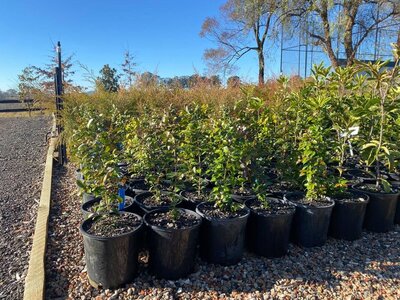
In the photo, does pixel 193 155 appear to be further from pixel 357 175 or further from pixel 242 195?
pixel 357 175

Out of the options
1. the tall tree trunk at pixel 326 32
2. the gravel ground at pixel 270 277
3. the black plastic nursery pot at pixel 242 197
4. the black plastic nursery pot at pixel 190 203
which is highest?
the tall tree trunk at pixel 326 32

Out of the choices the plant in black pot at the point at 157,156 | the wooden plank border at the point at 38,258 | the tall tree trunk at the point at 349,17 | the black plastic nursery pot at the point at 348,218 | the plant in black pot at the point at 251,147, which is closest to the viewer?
the wooden plank border at the point at 38,258

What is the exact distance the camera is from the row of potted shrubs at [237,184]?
2100mm

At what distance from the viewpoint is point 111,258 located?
1.96 metres

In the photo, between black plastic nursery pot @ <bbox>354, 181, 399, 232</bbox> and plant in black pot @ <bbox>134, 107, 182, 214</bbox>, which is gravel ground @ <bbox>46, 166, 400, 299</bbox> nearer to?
black plastic nursery pot @ <bbox>354, 181, 399, 232</bbox>

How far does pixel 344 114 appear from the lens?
3033 mm

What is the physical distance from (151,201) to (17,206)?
5.95ft

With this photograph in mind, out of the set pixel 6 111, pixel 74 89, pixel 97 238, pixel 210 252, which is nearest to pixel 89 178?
pixel 97 238

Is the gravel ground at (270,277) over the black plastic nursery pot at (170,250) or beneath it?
beneath

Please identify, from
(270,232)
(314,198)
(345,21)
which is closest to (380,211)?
(314,198)

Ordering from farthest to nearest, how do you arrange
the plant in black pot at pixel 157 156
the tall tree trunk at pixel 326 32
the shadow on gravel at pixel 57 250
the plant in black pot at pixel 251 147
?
the tall tree trunk at pixel 326 32 < the plant in black pot at pixel 251 147 < the plant in black pot at pixel 157 156 < the shadow on gravel at pixel 57 250

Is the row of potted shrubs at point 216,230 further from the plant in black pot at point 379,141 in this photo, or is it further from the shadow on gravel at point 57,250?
the shadow on gravel at point 57,250

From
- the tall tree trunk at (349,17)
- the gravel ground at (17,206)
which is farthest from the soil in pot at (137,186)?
the tall tree trunk at (349,17)

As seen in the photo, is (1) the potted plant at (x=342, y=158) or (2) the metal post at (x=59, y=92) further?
(2) the metal post at (x=59, y=92)
